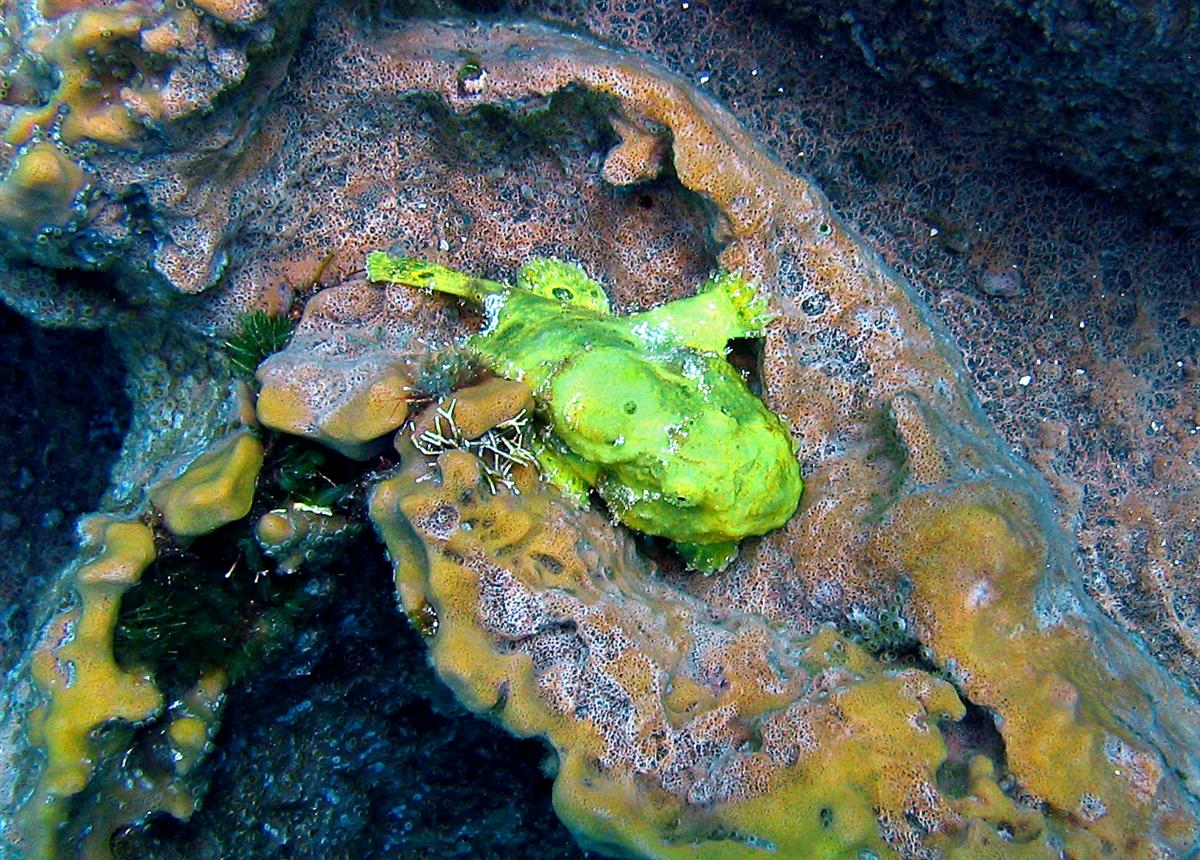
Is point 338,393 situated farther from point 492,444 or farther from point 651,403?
point 651,403

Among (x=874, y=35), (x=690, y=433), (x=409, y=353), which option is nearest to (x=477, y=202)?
(x=409, y=353)

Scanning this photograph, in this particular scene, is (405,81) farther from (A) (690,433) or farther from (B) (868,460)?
(B) (868,460)

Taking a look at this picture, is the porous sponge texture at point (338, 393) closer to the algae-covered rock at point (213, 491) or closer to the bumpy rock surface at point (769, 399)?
the algae-covered rock at point (213, 491)

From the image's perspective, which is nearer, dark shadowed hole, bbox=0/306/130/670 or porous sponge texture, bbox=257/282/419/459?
porous sponge texture, bbox=257/282/419/459

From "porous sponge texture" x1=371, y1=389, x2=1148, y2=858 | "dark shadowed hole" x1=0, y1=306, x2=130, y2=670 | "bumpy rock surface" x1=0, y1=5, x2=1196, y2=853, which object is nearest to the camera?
"porous sponge texture" x1=371, y1=389, x2=1148, y2=858

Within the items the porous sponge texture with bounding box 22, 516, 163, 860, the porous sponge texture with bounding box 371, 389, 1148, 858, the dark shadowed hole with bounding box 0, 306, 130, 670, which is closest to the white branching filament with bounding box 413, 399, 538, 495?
the porous sponge texture with bounding box 371, 389, 1148, 858

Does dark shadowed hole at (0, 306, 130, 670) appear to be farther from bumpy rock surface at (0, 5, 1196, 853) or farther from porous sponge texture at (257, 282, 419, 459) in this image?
porous sponge texture at (257, 282, 419, 459)

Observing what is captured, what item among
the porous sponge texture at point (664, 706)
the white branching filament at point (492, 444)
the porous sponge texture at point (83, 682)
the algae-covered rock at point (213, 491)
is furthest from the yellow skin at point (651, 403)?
the porous sponge texture at point (83, 682)
